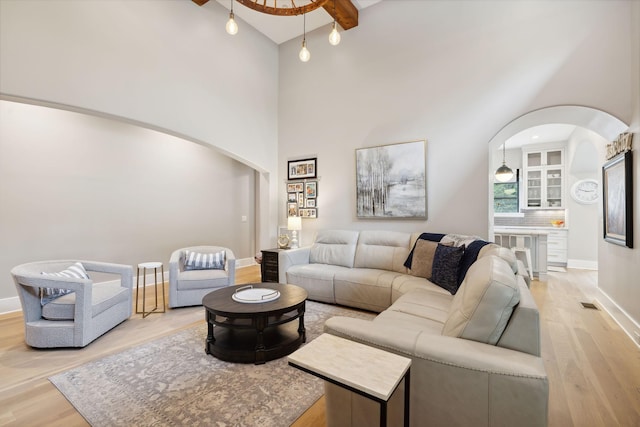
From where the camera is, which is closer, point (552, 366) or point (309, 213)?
point (552, 366)

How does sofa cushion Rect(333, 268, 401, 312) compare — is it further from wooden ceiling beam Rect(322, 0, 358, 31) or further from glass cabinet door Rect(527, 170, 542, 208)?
glass cabinet door Rect(527, 170, 542, 208)

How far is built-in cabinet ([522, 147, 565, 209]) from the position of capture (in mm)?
6840

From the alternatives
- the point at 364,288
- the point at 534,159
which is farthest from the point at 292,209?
the point at 534,159

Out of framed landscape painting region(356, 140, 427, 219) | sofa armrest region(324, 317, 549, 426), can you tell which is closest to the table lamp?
framed landscape painting region(356, 140, 427, 219)

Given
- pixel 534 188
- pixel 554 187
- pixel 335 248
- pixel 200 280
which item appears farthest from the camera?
pixel 534 188

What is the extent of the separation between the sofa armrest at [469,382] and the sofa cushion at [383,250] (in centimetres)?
240

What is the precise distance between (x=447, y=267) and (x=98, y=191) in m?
4.85

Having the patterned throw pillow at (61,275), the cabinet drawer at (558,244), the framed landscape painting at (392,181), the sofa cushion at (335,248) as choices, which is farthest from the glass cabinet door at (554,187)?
the patterned throw pillow at (61,275)

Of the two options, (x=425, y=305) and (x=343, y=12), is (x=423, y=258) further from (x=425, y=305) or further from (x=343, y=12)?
(x=343, y=12)

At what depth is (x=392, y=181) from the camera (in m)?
4.17

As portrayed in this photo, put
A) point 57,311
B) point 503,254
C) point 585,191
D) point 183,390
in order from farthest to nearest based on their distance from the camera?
1. point 585,191
2. point 57,311
3. point 503,254
4. point 183,390

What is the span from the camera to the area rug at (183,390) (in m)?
1.69

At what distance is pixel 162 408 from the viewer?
5.82ft

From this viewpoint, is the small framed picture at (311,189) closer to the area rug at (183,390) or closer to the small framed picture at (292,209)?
the small framed picture at (292,209)
